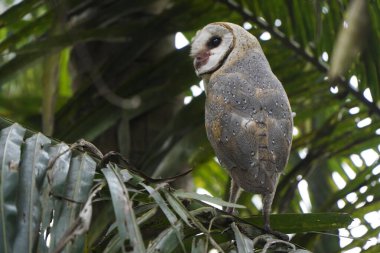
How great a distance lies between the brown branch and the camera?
363cm

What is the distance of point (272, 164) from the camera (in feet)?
8.84

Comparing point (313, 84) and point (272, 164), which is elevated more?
point (272, 164)

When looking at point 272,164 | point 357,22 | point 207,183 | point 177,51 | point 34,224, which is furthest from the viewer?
point 207,183

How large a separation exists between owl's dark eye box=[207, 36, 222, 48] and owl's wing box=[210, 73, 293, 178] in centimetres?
41

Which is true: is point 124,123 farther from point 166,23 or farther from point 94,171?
point 94,171

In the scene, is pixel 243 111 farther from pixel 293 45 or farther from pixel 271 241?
pixel 293 45

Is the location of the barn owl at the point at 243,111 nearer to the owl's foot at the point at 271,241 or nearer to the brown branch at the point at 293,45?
the owl's foot at the point at 271,241

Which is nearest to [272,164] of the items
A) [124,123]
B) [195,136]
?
[195,136]

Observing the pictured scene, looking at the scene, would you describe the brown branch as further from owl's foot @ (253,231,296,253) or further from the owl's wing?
owl's foot @ (253,231,296,253)

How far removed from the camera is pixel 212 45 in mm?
3471

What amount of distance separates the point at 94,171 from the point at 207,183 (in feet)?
9.66

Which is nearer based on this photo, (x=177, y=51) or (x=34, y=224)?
(x=34, y=224)

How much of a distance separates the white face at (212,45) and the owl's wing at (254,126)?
0.34 meters

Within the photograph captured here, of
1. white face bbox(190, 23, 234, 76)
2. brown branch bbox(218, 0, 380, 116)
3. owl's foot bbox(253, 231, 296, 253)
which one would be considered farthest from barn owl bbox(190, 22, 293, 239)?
brown branch bbox(218, 0, 380, 116)
